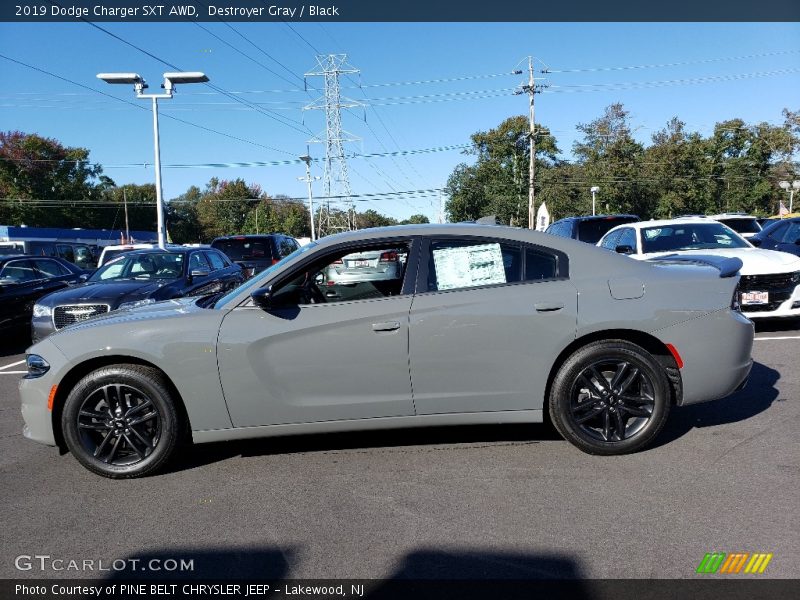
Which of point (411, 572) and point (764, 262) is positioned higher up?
point (764, 262)

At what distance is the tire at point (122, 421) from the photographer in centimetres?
397

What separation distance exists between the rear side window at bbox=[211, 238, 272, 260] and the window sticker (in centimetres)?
1117

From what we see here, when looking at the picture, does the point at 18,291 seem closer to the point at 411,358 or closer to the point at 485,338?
the point at 411,358

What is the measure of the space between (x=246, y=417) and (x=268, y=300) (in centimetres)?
81

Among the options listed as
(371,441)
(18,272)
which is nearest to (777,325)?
(371,441)

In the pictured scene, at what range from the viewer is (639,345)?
4164mm

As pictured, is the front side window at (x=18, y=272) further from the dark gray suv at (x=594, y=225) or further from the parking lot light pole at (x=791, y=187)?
the parking lot light pole at (x=791, y=187)

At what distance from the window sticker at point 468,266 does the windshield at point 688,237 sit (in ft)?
20.6

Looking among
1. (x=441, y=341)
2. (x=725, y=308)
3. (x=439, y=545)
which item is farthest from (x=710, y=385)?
(x=439, y=545)

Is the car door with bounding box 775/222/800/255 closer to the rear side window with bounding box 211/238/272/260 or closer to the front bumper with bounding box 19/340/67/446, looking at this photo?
the rear side window with bounding box 211/238/272/260

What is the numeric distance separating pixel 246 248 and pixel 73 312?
22.8ft

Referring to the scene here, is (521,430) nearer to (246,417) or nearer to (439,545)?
(439,545)

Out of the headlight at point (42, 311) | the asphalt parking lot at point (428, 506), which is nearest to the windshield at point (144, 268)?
the headlight at point (42, 311)

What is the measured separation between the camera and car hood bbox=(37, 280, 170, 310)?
8008 millimetres
